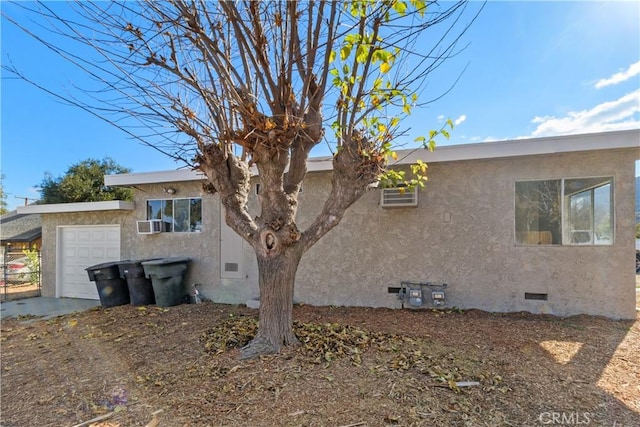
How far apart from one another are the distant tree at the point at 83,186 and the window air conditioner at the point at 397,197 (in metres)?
15.9

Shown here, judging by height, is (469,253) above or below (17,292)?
above

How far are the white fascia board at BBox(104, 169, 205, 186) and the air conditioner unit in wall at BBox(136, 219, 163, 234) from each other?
3.22 ft

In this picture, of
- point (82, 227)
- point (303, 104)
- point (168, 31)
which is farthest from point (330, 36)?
point (82, 227)


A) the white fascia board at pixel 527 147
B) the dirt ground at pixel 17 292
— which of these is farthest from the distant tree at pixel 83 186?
the white fascia board at pixel 527 147

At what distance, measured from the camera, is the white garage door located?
873 centimetres

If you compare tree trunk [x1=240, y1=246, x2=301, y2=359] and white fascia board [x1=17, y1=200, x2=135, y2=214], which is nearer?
tree trunk [x1=240, y1=246, x2=301, y2=359]

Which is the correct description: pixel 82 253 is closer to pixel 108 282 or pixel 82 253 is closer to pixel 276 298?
pixel 108 282

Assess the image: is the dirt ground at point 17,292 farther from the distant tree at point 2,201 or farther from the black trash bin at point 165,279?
the distant tree at point 2,201

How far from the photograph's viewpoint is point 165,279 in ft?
23.1

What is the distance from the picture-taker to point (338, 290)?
6.59m

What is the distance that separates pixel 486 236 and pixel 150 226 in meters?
7.45

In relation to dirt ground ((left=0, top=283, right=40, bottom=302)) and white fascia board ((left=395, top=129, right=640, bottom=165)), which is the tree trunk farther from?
dirt ground ((left=0, top=283, right=40, bottom=302))

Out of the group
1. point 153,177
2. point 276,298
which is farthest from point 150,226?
point 276,298

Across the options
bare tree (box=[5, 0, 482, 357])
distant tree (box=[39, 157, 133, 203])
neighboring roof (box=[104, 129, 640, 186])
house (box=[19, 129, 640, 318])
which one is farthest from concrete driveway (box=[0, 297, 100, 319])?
distant tree (box=[39, 157, 133, 203])
